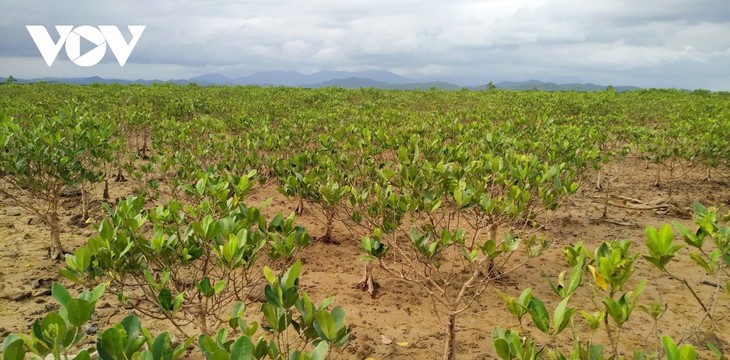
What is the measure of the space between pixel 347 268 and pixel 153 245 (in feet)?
10.7

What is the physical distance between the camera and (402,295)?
514cm

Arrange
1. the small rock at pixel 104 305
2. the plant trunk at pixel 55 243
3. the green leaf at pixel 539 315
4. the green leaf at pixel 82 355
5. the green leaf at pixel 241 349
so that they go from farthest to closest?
the plant trunk at pixel 55 243, the small rock at pixel 104 305, the green leaf at pixel 539 315, the green leaf at pixel 241 349, the green leaf at pixel 82 355

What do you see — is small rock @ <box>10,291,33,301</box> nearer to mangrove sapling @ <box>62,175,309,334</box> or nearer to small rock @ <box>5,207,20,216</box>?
mangrove sapling @ <box>62,175,309,334</box>

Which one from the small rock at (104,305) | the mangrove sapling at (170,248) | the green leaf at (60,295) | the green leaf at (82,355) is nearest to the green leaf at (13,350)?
the green leaf at (82,355)

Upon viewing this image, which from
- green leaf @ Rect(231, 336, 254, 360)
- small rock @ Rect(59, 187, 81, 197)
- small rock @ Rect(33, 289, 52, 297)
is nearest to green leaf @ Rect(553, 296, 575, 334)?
green leaf @ Rect(231, 336, 254, 360)

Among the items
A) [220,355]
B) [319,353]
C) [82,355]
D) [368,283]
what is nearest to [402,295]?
[368,283]

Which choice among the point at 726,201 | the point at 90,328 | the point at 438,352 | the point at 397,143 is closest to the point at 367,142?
the point at 397,143

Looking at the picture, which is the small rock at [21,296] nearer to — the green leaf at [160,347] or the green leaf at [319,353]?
the green leaf at [160,347]

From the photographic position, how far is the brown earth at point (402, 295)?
4.36 m

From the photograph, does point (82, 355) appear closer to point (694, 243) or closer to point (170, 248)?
point (170, 248)

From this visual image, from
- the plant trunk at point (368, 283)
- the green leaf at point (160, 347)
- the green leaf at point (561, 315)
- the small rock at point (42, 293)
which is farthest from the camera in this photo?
the plant trunk at point (368, 283)

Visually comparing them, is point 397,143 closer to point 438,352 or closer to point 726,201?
point 438,352

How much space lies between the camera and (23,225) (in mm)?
6902

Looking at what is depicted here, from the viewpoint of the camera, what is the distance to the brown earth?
14.3ft
